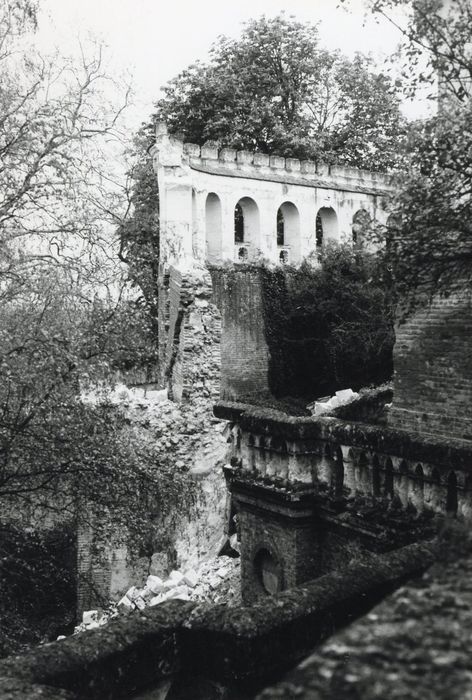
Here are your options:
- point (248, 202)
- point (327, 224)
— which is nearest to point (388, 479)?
point (248, 202)

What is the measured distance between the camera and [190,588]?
12094 mm

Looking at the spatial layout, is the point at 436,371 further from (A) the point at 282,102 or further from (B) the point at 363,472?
(A) the point at 282,102

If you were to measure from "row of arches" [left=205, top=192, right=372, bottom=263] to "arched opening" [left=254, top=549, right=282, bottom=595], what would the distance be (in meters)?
20.5

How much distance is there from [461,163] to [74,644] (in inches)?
209

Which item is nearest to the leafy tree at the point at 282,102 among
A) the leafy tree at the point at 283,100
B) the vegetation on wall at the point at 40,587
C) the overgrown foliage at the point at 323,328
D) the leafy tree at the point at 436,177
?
the leafy tree at the point at 283,100

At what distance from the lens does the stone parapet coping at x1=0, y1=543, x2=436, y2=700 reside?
11.4 feet

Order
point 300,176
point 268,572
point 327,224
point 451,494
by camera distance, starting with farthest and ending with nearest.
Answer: point 327,224
point 300,176
point 268,572
point 451,494

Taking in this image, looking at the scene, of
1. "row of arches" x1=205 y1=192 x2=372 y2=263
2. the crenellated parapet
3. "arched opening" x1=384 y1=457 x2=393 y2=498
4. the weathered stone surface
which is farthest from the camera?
"row of arches" x1=205 y1=192 x2=372 y2=263

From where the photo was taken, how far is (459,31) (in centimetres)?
642

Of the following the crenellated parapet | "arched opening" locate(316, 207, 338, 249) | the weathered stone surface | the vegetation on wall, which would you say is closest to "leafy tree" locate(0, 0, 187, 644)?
the vegetation on wall

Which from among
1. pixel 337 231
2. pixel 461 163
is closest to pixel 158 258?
pixel 337 231

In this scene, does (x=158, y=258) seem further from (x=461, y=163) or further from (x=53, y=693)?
(x=53, y=693)

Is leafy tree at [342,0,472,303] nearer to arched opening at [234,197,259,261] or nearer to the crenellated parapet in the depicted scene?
the crenellated parapet

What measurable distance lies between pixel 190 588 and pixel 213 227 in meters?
17.5
